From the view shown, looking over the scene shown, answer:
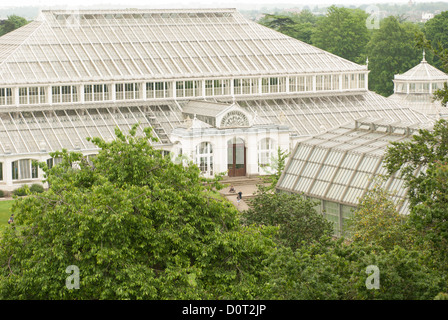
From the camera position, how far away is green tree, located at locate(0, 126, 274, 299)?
35188 mm

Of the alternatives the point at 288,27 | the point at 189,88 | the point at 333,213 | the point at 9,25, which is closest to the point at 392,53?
the point at 288,27

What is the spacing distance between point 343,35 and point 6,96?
327 feet

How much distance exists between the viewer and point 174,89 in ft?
338

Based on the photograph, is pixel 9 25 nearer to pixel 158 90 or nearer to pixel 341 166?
pixel 158 90

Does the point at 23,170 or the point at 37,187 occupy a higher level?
the point at 23,170

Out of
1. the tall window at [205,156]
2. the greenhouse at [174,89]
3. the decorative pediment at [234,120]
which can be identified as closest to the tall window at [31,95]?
the greenhouse at [174,89]

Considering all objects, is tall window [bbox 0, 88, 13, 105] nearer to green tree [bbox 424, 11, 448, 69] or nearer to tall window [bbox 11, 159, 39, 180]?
tall window [bbox 11, 159, 39, 180]

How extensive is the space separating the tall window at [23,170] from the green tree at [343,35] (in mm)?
98696

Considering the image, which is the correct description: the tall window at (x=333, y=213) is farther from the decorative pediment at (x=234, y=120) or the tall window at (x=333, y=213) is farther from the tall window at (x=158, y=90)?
the tall window at (x=158, y=90)

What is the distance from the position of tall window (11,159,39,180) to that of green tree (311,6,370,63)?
98.7m

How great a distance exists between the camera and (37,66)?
97.9m

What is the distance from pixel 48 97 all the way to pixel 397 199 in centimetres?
4643

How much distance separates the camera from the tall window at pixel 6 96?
94125 millimetres
